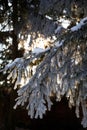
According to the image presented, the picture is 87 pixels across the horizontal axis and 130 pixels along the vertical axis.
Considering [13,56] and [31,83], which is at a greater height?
[13,56]

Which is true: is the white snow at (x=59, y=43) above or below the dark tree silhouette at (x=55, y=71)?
above

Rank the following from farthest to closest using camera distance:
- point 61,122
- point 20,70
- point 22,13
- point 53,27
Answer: point 61,122 < point 22,13 < point 53,27 < point 20,70

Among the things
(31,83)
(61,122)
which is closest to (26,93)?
(31,83)

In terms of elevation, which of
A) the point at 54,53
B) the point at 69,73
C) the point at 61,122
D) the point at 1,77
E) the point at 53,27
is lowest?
the point at 61,122

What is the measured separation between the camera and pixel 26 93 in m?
4.58

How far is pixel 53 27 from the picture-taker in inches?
370

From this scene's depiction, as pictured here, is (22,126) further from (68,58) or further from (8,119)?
(68,58)

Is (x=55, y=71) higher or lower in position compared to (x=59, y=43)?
lower

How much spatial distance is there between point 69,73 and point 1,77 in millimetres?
6123

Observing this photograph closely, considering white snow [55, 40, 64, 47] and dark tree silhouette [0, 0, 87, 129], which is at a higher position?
white snow [55, 40, 64, 47]

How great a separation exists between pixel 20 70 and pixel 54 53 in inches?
24.9

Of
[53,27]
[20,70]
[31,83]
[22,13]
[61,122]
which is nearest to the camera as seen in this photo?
[31,83]

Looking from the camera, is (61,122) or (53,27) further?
(61,122)

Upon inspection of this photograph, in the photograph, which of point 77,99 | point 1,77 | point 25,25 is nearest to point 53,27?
point 25,25
